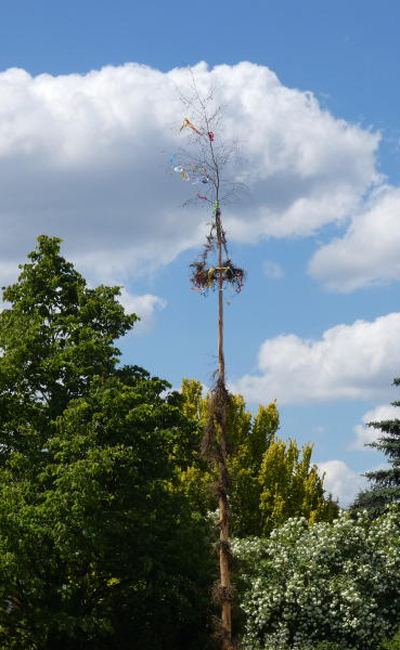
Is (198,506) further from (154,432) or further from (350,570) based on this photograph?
(154,432)

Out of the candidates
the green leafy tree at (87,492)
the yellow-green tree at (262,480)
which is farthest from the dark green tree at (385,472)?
the green leafy tree at (87,492)

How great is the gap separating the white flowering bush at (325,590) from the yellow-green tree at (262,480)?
7.99m

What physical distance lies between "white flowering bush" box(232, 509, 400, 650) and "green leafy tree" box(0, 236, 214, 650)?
3.10 m

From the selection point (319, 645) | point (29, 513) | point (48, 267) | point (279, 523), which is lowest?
point (319, 645)

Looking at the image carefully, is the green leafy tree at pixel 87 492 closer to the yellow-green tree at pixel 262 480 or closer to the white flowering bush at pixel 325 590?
the white flowering bush at pixel 325 590

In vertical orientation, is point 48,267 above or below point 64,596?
above

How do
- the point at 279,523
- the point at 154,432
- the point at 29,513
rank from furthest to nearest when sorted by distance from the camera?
the point at 279,523 → the point at 154,432 → the point at 29,513

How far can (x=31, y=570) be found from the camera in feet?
74.8

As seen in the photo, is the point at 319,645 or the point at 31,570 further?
the point at 319,645

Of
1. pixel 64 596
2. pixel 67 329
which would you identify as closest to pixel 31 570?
pixel 64 596

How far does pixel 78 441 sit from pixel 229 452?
5.63 metres

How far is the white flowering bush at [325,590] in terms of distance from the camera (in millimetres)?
28328

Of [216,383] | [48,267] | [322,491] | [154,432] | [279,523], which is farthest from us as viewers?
[322,491]

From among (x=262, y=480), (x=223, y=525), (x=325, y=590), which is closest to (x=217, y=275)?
(x=223, y=525)
